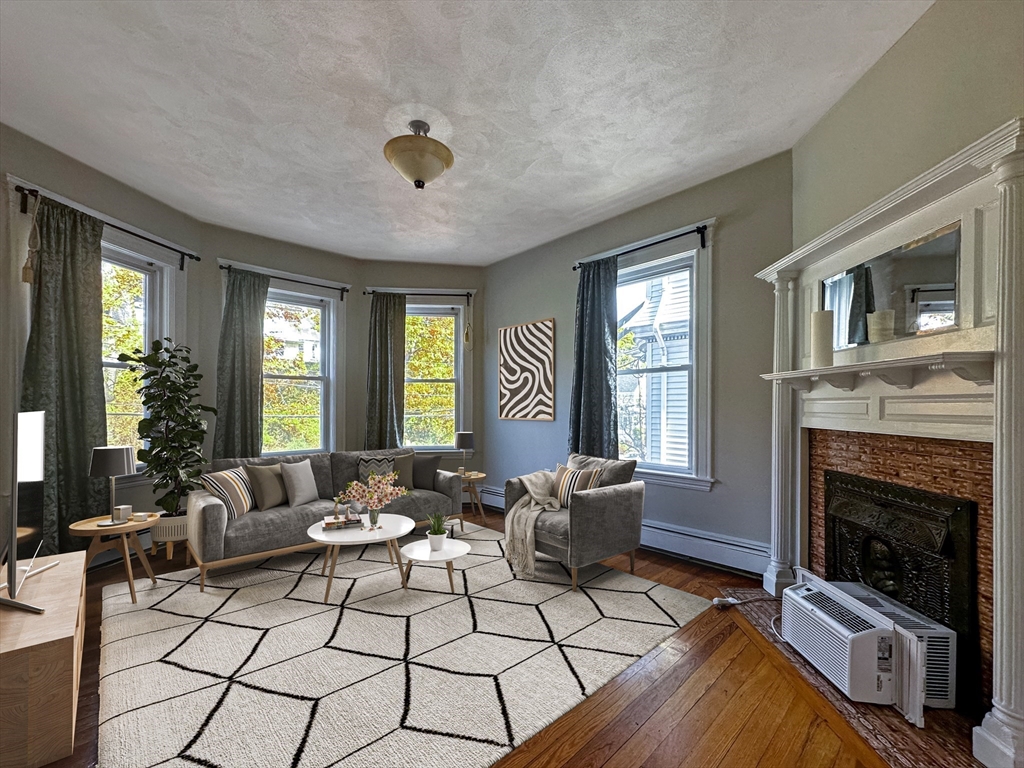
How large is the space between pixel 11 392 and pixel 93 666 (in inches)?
77.5

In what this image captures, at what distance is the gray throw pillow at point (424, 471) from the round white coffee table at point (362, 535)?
1.14 metres

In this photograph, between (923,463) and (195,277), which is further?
(195,277)

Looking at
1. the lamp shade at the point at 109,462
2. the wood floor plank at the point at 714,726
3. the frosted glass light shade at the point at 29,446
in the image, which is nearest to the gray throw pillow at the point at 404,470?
the lamp shade at the point at 109,462

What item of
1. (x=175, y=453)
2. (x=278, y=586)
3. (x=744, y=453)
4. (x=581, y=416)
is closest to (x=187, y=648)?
(x=278, y=586)

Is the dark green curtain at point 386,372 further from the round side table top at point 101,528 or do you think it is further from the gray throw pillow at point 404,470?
the round side table top at point 101,528

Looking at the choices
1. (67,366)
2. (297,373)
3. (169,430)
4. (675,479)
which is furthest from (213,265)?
(675,479)

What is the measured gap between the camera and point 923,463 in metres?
2.13

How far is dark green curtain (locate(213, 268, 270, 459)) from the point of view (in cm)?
457

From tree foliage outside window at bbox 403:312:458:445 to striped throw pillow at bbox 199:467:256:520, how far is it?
89.9 inches

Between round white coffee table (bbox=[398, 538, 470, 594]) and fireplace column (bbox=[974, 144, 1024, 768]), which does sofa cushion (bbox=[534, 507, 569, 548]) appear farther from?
fireplace column (bbox=[974, 144, 1024, 768])

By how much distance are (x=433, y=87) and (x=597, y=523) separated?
2.87 metres

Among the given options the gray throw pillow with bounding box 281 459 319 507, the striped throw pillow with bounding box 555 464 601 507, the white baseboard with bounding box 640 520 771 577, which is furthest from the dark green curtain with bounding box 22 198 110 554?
the white baseboard with bounding box 640 520 771 577

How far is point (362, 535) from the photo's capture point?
10.3 feet

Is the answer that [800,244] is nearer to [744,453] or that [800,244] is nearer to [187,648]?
[744,453]
